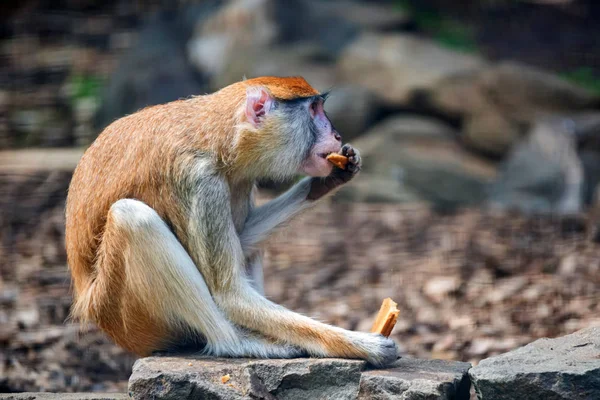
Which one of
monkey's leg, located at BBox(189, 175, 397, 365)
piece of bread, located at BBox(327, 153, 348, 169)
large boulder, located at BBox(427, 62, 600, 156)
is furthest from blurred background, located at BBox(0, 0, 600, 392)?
monkey's leg, located at BBox(189, 175, 397, 365)

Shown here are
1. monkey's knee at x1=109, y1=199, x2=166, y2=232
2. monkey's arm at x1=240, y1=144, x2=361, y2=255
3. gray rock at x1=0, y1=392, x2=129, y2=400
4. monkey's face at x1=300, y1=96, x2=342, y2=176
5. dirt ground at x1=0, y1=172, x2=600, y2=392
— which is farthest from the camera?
dirt ground at x1=0, y1=172, x2=600, y2=392

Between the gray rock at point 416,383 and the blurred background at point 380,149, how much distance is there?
3.94 ft

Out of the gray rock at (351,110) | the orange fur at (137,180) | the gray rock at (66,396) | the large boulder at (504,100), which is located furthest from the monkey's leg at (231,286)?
the large boulder at (504,100)

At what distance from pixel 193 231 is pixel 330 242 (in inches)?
179

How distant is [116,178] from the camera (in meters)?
4.48

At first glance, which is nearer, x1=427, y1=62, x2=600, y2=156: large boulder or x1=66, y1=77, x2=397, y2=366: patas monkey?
x1=66, y1=77, x2=397, y2=366: patas monkey

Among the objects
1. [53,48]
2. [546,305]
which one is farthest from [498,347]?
[53,48]

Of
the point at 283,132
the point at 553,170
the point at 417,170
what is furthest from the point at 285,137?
the point at 553,170

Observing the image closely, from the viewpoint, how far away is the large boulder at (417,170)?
10117 mm

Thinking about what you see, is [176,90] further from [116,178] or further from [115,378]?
[116,178]

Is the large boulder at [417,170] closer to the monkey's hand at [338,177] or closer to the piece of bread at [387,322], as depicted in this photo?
the monkey's hand at [338,177]

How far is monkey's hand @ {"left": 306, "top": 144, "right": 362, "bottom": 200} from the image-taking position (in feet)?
14.9

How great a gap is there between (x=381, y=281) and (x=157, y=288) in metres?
3.59

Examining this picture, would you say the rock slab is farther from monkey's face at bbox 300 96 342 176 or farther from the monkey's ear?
the monkey's ear
